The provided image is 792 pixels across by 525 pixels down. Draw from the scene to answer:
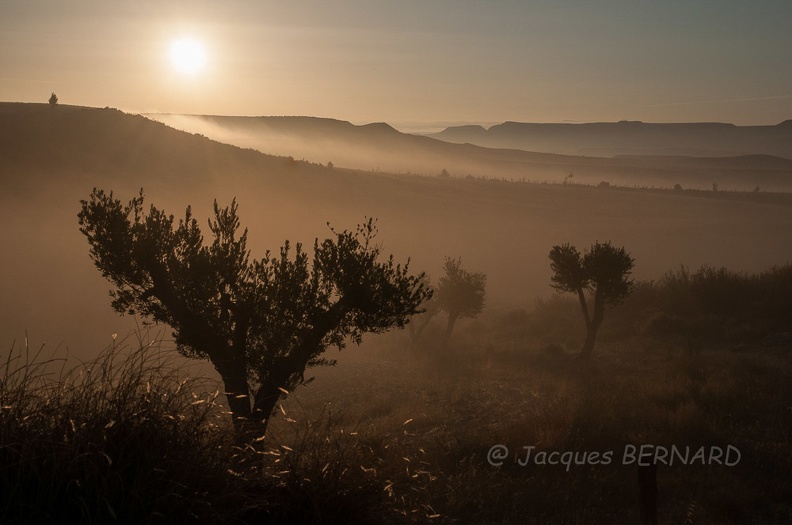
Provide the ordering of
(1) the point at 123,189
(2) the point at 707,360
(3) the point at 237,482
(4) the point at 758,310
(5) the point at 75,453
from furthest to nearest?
(1) the point at 123,189, (4) the point at 758,310, (2) the point at 707,360, (3) the point at 237,482, (5) the point at 75,453

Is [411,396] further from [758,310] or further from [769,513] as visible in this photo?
[758,310]

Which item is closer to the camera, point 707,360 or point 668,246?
point 707,360

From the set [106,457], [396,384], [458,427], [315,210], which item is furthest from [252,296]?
[315,210]

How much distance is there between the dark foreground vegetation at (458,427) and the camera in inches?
219

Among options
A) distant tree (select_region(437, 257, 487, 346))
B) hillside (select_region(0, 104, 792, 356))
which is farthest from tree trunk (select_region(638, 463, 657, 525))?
hillside (select_region(0, 104, 792, 356))

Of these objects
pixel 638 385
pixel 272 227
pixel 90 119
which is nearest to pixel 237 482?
pixel 638 385

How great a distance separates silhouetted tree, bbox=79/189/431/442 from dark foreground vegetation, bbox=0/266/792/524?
5.06ft

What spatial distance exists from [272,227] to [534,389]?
62.5 meters

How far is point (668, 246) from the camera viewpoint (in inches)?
3324

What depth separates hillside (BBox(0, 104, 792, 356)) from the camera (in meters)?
64.6

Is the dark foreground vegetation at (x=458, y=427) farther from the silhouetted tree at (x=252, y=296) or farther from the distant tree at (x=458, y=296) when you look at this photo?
the distant tree at (x=458, y=296)

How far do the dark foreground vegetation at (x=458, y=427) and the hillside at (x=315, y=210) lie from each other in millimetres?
18535


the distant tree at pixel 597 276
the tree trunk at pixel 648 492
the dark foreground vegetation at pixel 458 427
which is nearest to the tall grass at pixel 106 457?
the dark foreground vegetation at pixel 458 427

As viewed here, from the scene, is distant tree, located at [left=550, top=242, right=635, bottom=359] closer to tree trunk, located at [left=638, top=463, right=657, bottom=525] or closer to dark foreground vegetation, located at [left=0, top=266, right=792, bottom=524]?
dark foreground vegetation, located at [left=0, top=266, right=792, bottom=524]
